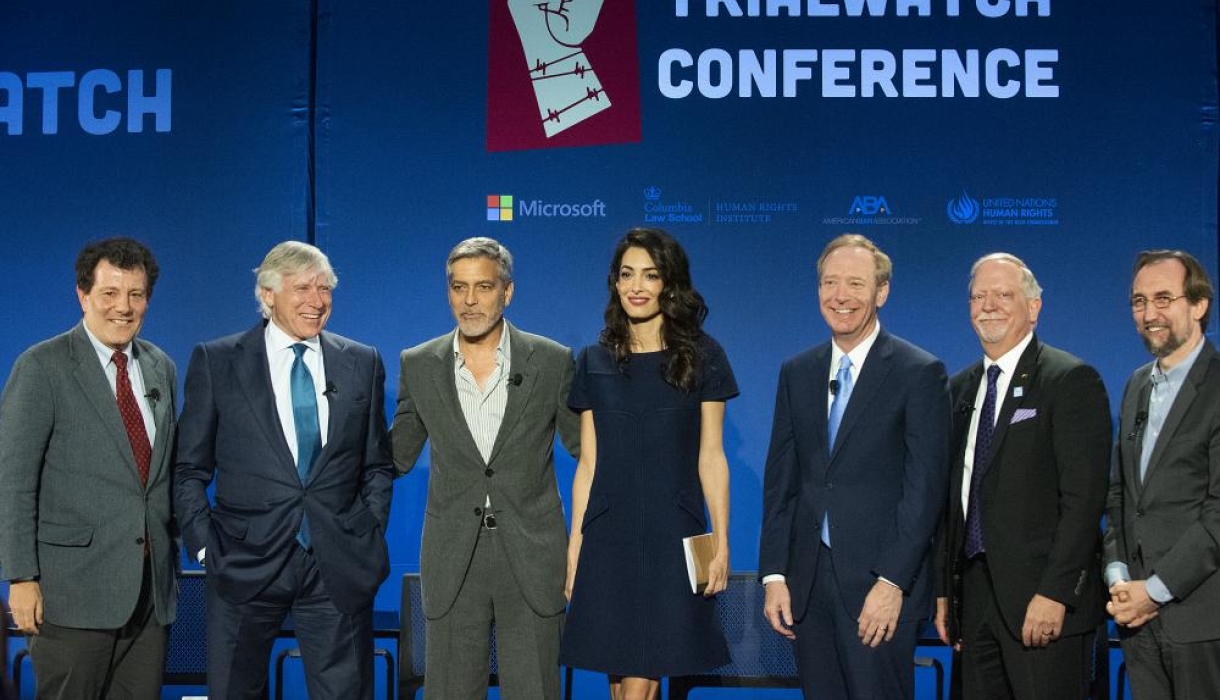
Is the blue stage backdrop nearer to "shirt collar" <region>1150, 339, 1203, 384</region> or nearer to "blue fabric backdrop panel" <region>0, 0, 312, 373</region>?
"blue fabric backdrop panel" <region>0, 0, 312, 373</region>

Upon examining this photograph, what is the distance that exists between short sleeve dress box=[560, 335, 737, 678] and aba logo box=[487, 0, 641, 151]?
1986 millimetres

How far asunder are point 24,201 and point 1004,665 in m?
4.69

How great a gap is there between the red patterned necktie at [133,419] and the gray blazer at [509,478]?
2.93ft

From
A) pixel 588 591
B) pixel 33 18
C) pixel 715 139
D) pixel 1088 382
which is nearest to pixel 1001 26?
pixel 715 139

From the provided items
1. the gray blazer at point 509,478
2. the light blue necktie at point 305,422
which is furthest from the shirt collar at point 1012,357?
the light blue necktie at point 305,422

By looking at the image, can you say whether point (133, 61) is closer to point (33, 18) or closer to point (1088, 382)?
point (33, 18)

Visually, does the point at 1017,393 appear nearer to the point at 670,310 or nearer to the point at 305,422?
the point at 670,310

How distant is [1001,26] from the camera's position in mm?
5148

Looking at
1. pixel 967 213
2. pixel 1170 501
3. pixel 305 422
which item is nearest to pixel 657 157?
pixel 967 213

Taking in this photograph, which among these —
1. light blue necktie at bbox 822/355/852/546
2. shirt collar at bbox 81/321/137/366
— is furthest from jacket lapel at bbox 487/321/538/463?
shirt collar at bbox 81/321/137/366

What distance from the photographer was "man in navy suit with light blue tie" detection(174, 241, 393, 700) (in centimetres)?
355

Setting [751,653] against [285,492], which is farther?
[751,653]

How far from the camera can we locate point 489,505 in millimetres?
3559

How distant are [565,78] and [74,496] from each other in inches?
109
